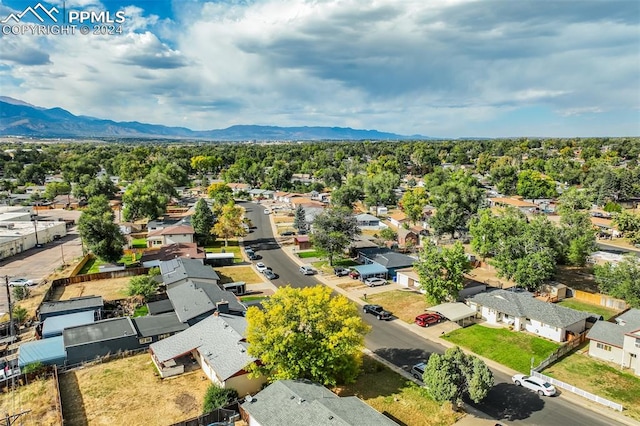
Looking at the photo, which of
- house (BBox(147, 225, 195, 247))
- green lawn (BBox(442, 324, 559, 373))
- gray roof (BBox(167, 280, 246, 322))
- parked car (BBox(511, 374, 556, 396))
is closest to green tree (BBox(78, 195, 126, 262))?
house (BBox(147, 225, 195, 247))

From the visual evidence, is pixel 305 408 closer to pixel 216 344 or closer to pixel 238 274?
pixel 216 344

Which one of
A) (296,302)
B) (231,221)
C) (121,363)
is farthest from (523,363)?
(231,221)

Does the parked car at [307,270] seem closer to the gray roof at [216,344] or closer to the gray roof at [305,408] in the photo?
the gray roof at [216,344]

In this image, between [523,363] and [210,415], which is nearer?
[210,415]

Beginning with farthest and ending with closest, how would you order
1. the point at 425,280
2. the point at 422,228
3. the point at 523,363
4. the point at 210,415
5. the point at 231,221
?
the point at 422,228 < the point at 231,221 < the point at 425,280 < the point at 523,363 < the point at 210,415

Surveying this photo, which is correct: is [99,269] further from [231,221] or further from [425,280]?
[425,280]

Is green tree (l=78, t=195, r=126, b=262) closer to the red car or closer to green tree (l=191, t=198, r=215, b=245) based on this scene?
green tree (l=191, t=198, r=215, b=245)
